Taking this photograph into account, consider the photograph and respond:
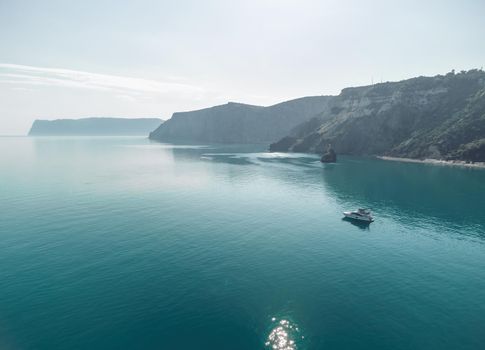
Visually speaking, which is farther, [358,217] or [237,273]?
[358,217]

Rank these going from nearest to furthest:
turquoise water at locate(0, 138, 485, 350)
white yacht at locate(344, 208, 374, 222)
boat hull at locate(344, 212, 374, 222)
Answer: turquoise water at locate(0, 138, 485, 350), boat hull at locate(344, 212, 374, 222), white yacht at locate(344, 208, 374, 222)

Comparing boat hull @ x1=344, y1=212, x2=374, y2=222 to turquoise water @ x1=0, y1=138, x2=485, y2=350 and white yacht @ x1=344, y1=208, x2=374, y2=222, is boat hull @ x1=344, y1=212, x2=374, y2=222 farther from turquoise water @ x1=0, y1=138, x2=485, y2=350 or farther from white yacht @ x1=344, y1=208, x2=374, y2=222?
turquoise water @ x1=0, y1=138, x2=485, y2=350

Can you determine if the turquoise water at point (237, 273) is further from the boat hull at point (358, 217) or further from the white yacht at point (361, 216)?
the white yacht at point (361, 216)

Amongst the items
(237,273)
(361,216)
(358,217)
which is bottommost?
(237,273)

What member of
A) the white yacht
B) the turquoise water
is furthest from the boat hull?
the turquoise water

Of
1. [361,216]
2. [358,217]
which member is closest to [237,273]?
[358,217]

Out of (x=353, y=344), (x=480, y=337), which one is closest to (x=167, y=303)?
(x=353, y=344)

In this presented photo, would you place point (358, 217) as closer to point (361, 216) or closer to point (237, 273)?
point (361, 216)

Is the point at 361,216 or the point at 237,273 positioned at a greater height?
the point at 361,216
